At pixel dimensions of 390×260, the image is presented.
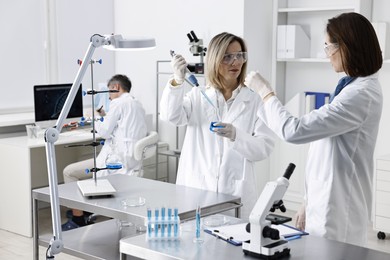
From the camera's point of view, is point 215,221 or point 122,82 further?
point 122,82

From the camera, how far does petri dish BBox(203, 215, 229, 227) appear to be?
7.27 ft

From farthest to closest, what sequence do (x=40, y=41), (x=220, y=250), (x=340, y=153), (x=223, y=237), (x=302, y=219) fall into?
(x=40, y=41), (x=302, y=219), (x=340, y=153), (x=223, y=237), (x=220, y=250)

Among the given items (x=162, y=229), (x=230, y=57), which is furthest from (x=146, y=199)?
(x=230, y=57)

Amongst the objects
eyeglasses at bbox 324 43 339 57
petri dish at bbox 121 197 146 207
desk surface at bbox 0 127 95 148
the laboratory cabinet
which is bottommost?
the laboratory cabinet

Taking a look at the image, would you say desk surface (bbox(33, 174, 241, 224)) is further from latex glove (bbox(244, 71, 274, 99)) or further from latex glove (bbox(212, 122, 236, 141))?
latex glove (bbox(244, 71, 274, 99))

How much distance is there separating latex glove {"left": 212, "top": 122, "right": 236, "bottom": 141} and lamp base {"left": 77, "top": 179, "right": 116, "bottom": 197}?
0.57 m

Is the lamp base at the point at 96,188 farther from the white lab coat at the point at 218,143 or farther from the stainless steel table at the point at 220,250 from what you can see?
the stainless steel table at the point at 220,250

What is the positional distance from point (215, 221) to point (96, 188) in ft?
2.64

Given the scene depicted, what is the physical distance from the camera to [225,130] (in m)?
2.70

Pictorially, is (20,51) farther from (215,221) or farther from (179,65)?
(215,221)

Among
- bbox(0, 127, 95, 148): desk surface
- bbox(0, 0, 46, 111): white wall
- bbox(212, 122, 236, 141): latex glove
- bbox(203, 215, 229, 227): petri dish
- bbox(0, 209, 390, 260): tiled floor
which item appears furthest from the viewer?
bbox(0, 0, 46, 111): white wall

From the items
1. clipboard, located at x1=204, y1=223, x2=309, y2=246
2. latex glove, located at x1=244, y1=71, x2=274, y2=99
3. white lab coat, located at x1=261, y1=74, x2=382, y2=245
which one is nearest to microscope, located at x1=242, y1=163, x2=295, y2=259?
clipboard, located at x1=204, y1=223, x2=309, y2=246

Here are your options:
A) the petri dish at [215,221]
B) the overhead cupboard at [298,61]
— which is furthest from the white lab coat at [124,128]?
the petri dish at [215,221]

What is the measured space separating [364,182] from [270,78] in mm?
3333
